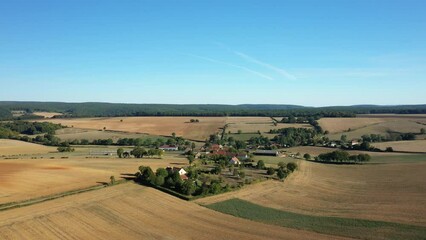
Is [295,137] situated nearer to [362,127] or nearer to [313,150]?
[313,150]

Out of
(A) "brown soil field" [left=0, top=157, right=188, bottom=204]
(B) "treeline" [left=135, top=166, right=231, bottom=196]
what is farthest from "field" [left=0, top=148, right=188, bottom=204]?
(B) "treeline" [left=135, top=166, right=231, bottom=196]

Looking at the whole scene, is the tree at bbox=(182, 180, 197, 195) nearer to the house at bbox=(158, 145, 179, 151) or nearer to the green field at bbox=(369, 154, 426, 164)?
the green field at bbox=(369, 154, 426, 164)

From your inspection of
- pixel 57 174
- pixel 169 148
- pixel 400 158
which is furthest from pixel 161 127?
pixel 57 174

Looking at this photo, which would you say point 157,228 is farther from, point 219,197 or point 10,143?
Result: point 10,143

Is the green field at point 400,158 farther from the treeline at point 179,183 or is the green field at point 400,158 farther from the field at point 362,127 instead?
the treeline at point 179,183

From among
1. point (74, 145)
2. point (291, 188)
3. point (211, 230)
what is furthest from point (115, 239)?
point (74, 145)

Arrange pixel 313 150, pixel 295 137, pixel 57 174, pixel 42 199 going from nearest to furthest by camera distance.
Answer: pixel 42 199, pixel 57 174, pixel 313 150, pixel 295 137

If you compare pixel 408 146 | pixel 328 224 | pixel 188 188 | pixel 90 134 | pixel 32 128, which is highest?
pixel 408 146
